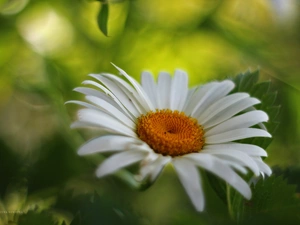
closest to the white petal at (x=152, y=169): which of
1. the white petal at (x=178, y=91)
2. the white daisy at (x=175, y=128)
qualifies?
the white daisy at (x=175, y=128)

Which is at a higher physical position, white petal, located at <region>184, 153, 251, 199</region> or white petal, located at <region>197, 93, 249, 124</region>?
white petal, located at <region>184, 153, 251, 199</region>

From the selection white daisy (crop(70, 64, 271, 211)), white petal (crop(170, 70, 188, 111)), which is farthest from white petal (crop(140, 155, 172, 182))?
white petal (crop(170, 70, 188, 111))

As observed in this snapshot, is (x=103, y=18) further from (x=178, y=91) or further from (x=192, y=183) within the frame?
(x=192, y=183)

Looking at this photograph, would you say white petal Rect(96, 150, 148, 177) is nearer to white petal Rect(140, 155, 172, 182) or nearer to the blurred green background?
white petal Rect(140, 155, 172, 182)

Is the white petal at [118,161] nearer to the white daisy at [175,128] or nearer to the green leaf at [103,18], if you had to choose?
the white daisy at [175,128]

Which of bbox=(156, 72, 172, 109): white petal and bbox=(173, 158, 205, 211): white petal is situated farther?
bbox=(156, 72, 172, 109): white petal

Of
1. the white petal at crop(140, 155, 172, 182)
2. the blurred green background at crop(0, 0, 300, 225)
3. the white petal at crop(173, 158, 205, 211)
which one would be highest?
the white petal at crop(173, 158, 205, 211)

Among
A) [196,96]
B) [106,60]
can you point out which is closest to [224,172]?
[196,96]
